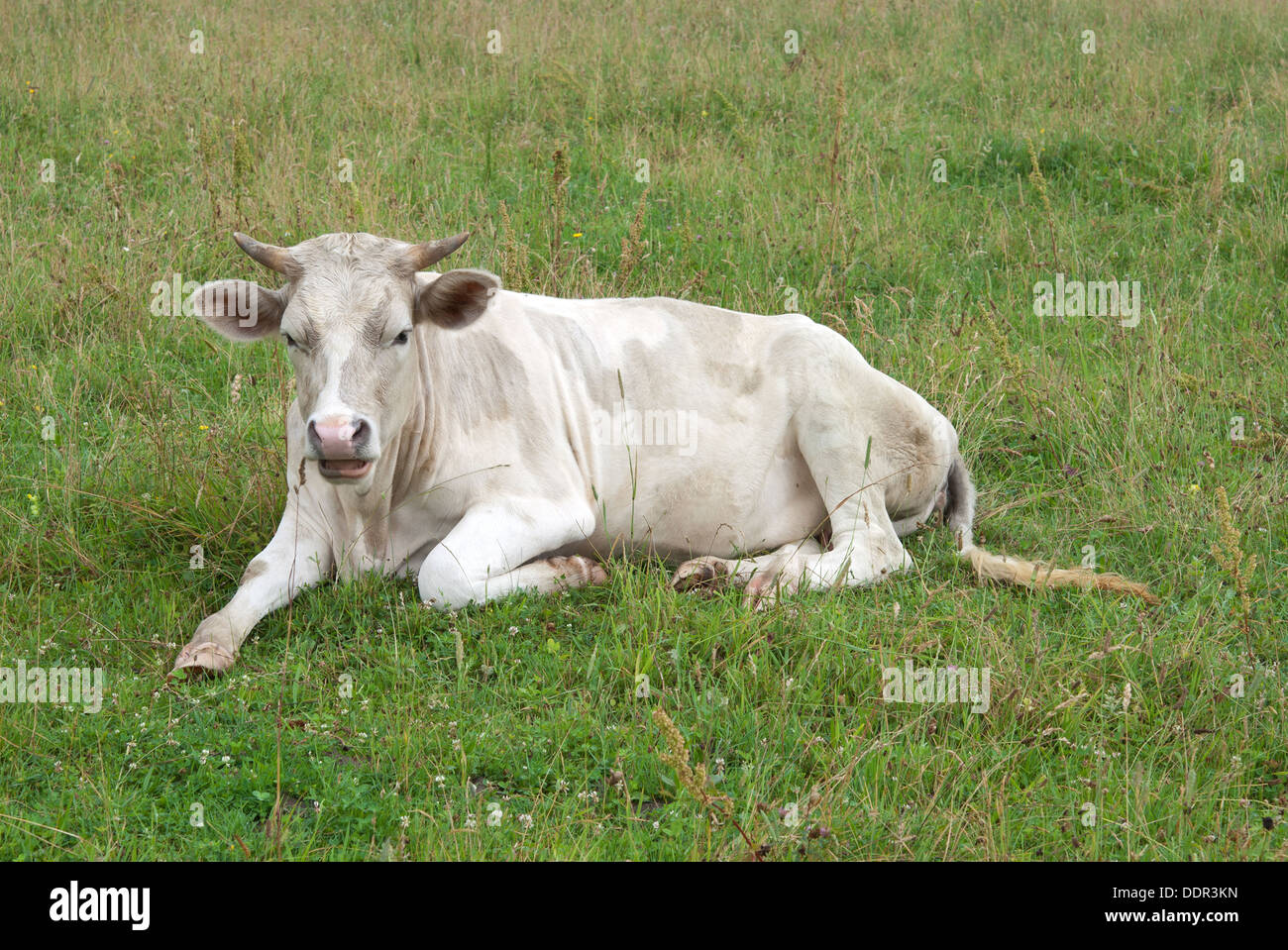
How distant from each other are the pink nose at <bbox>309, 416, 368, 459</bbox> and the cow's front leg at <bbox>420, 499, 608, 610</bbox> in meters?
0.70

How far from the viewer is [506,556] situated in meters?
5.17

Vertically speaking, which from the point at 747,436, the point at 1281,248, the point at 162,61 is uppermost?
the point at 162,61

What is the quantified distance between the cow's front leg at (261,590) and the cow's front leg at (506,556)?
51 centimetres

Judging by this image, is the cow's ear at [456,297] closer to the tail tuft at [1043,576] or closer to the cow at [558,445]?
the cow at [558,445]

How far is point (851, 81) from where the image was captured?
11406mm

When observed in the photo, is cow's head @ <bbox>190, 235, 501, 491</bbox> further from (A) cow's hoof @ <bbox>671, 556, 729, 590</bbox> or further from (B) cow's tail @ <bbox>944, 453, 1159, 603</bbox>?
(B) cow's tail @ <bbox>944, 453, 1159, 603</bbox>

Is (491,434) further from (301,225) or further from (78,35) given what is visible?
(78,35)

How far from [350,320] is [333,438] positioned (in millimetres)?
570

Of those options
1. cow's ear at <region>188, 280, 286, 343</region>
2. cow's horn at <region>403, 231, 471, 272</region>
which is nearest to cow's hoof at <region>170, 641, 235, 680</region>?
cow's ear at <region>188, 280, 286, 343</region>

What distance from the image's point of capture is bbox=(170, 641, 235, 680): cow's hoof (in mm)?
A: 4508

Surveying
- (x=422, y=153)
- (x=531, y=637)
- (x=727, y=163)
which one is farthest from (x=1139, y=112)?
(x=531, y=637)

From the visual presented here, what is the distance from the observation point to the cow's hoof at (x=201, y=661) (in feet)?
14.8
